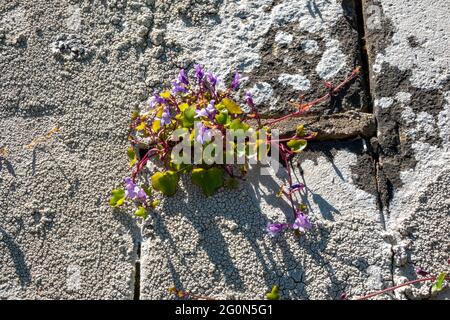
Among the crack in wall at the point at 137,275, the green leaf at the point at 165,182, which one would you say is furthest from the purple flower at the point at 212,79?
the crack in wall at the point at 137,275

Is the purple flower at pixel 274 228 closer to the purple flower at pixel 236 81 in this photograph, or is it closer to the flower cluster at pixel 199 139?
the flower cluster at pixel 199 139

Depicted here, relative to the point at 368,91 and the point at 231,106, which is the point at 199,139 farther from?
the point at 368,91

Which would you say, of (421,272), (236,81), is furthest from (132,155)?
(421,272)

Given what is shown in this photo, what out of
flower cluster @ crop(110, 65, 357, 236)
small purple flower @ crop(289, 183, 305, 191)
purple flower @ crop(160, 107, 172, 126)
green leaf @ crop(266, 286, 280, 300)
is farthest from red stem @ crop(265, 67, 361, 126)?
green leaf @ crop(266, 286, 280, 300)

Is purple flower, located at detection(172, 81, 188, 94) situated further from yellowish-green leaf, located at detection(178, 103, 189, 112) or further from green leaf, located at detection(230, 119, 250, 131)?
green leaf, located at detection(230, 119, 250, 131)

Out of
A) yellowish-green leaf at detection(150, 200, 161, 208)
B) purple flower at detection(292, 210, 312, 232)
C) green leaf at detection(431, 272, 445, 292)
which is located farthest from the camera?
yellowish-green leaf at detection(150, 200, 161, 208)

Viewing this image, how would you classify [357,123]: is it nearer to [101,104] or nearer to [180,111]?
[180,111]

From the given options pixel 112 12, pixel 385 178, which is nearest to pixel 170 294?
pixel 385 178
